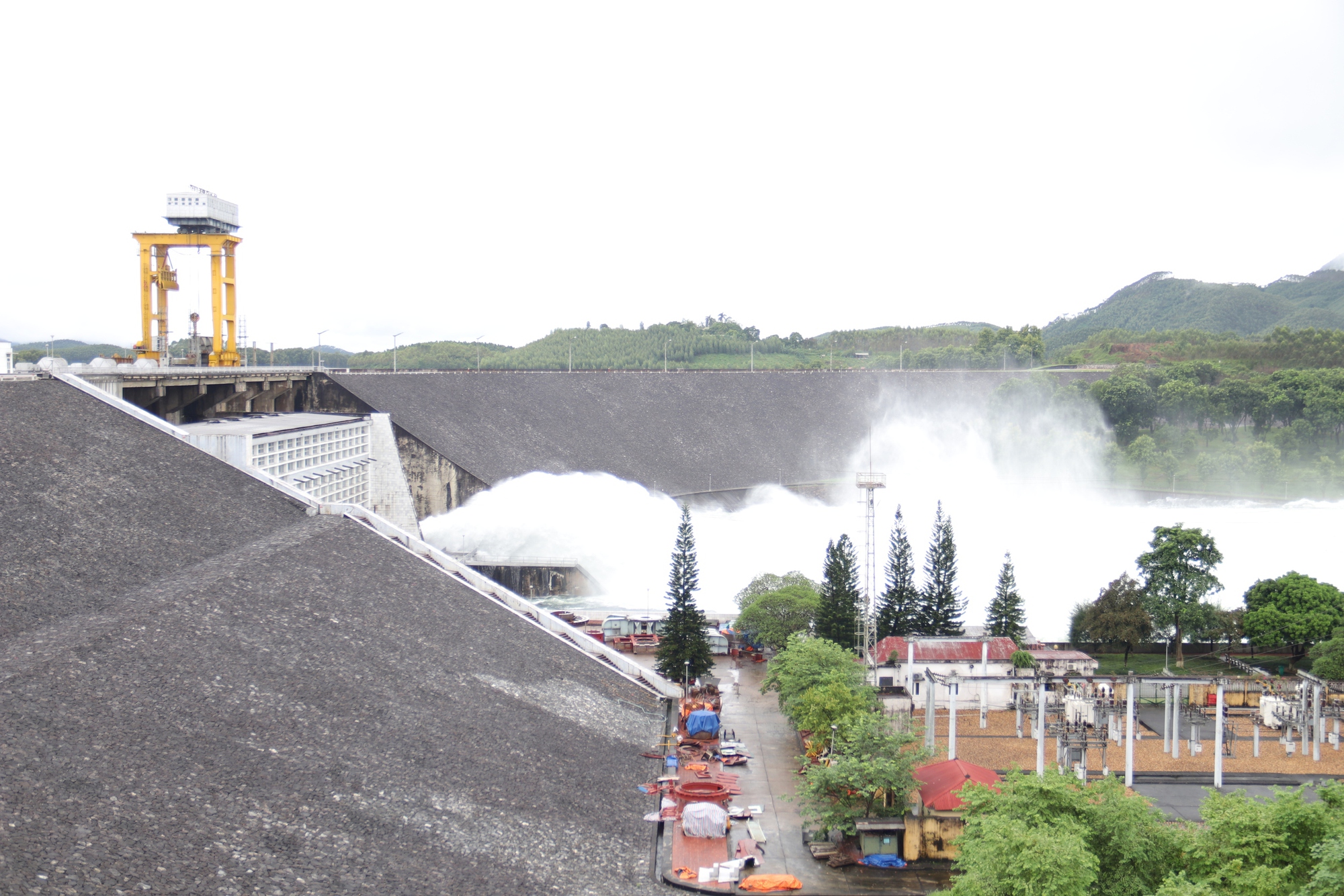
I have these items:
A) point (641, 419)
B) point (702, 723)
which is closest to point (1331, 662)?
point (702, 723)

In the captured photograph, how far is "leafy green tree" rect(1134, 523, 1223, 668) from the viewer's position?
31.7 metres

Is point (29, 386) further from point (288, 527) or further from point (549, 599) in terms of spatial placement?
point (549, 599)

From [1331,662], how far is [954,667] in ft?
29.6

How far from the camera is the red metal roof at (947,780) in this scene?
18.7 meters

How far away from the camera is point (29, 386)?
28000 mm

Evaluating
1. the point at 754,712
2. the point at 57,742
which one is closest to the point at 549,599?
the point at 754,712

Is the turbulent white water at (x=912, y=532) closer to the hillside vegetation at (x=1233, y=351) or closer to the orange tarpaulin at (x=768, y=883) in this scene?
the orange tarpaulin at (x=768, y=883)

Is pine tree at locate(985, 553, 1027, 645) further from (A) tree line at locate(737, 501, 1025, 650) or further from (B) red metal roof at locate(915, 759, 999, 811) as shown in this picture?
(B) red metal roof at locate(915, 759, 999, 811)

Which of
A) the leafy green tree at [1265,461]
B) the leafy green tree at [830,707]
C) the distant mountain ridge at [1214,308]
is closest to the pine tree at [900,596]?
the leafy green tree at [830,707]

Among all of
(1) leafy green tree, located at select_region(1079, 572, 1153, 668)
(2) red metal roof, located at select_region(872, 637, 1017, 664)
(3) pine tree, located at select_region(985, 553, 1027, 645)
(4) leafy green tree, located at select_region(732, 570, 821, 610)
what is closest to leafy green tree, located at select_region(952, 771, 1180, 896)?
(2) red metal roof, located at select_region(872, 637, 1017, 664)

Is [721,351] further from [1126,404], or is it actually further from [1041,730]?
[1041,730]

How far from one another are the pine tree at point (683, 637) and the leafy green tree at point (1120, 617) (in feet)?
36.4

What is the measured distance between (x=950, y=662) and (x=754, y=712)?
503 centimetres

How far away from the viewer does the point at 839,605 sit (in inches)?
1169
